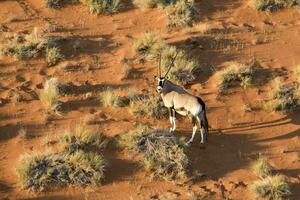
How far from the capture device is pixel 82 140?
50.1 feet

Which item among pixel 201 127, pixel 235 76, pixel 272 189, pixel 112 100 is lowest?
pixel 272 189

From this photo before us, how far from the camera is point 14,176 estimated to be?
14352 mm

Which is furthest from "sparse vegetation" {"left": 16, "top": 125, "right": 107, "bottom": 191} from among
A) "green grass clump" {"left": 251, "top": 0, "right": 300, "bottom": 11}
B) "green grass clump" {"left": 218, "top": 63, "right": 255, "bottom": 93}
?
"green grass clump" {"left": 251, "top": 0, "right": 300, "bottom": 11}

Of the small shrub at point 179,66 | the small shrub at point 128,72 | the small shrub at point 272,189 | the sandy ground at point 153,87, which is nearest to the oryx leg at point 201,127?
the sandy ground at point 153,87

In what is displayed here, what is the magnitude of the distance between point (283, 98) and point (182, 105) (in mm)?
3461

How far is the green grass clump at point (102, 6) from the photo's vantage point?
69.1ft

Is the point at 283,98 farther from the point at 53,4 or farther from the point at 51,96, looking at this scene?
the point at 53,4

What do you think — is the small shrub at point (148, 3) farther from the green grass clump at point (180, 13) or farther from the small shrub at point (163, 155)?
the small shrub at point (163, 155)

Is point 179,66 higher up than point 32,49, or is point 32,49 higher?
point 32,49

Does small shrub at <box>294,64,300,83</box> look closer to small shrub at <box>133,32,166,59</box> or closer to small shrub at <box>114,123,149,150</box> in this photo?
Answer: small shrub at <box>133,32,166,59</box>

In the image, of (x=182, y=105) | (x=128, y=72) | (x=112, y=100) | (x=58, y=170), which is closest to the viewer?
(x=58, y=170)

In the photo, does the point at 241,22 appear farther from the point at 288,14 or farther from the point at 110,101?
the point at 110,101

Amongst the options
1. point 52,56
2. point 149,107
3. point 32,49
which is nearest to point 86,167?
point 149,107

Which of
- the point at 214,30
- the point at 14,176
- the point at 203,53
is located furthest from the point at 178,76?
the point at 14,176
